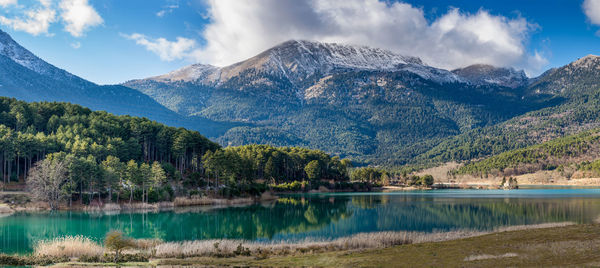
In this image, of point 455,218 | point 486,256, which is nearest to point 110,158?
point 455,218

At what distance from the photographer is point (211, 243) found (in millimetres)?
39531

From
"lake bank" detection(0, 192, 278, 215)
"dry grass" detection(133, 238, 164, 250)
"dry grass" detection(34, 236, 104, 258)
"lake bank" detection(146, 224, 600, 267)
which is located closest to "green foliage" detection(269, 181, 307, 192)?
"lake bank" detection(0, 192, 278, 215)

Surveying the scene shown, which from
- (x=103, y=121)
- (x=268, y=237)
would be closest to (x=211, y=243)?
(x=268, y=237)

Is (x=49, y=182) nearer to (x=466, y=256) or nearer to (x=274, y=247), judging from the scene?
(x=274, y=247)

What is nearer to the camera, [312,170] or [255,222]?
[255,222]

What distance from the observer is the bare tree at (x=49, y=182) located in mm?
77000

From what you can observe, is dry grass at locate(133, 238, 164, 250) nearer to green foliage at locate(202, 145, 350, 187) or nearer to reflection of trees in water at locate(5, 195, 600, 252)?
reflection of trees in water at locate(5, 195, 600, 252)

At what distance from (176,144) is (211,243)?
86592 mm

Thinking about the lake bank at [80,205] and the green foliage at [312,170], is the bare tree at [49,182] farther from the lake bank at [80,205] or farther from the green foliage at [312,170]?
the green foliage at [312,170]

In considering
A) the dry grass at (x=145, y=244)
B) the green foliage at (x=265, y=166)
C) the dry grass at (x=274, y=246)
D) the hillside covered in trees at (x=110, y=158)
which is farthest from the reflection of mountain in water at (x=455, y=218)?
the hillside covered in trees at (x=110, y=158)

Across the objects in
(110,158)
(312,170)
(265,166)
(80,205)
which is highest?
(110,158)

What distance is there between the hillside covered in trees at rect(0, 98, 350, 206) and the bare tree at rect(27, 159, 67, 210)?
0.20 metres

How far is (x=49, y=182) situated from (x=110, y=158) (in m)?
13.6

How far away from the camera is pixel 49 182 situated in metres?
78.6
